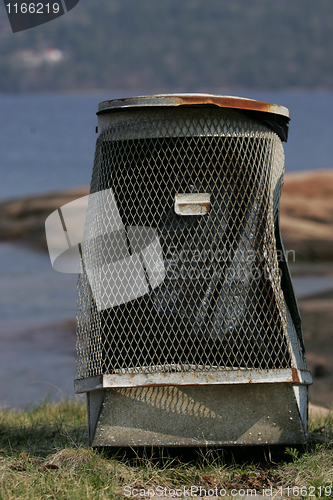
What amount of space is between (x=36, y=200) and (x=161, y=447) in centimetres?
1953

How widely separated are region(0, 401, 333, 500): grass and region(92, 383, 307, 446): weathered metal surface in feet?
0.38

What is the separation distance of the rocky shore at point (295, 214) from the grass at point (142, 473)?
1206cm

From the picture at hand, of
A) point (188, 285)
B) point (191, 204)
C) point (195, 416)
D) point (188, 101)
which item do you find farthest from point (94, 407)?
point (188, 101)

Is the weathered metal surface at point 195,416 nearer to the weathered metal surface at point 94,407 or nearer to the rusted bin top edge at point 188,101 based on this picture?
the weathered metal surface at point 94,407

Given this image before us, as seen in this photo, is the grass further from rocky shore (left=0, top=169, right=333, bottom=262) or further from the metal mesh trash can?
rocky shore (left=0, top=169, right=333, bottom=262)

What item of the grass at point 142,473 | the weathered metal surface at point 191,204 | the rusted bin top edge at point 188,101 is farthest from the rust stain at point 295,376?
the rusted bin top edge at point 188,101

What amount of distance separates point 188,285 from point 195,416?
28.1 inches

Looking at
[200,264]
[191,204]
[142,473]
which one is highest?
[191,204]

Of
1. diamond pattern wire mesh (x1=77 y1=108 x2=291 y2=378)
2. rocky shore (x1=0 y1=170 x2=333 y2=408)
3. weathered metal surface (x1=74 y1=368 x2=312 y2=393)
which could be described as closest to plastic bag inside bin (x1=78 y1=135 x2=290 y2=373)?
diamond pattern wire mesh (x1=77 y1=108 x2=291 y2=378)

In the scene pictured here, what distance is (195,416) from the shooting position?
11.0 ft

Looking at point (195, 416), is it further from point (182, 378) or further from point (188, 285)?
point (188, 285)

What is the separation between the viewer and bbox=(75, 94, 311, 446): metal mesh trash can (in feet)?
11.0

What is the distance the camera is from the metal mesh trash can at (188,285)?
3.35 meters

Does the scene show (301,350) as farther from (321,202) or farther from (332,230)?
(321,202)
